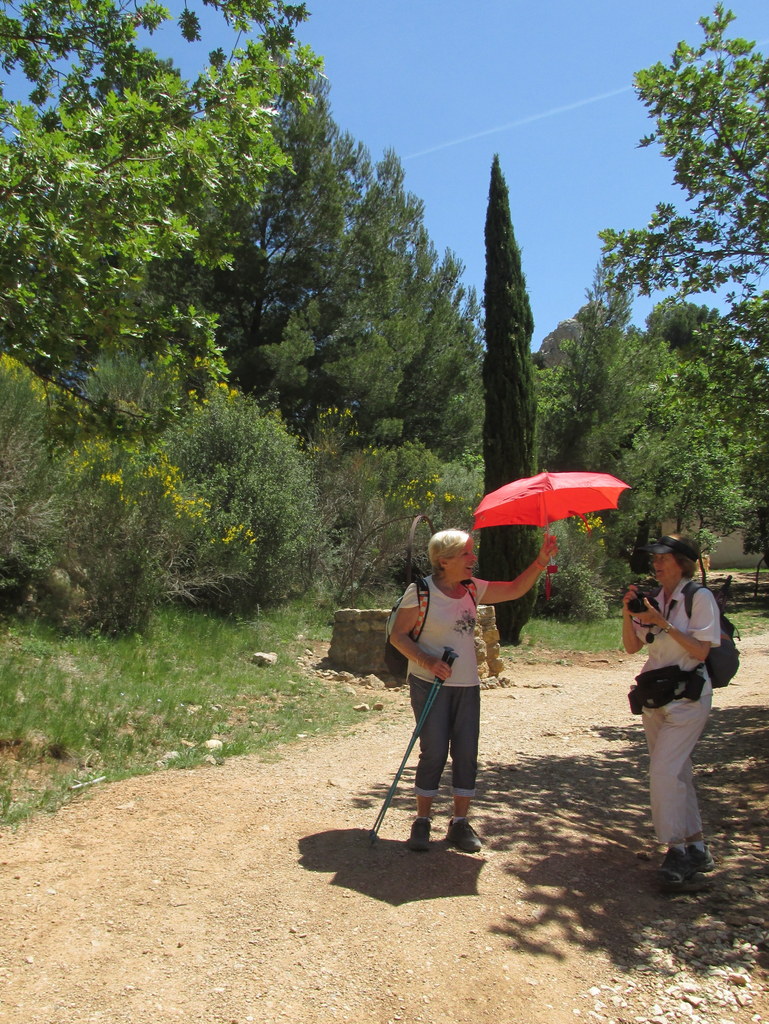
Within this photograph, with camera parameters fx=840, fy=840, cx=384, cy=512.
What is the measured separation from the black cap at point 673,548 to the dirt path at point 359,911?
1.75 metres

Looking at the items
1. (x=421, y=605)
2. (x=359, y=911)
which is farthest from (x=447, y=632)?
(x=359, y=911)

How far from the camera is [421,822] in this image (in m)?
4.67

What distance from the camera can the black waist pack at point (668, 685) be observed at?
14.2 feet

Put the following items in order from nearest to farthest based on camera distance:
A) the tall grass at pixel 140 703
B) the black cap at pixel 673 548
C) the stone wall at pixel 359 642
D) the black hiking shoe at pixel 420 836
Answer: the black cap at pixel 673 548 < the black hiking shoe at pixel 420 836 < the tall grass at pixel 140 703 < the stone wall at pixel 359 642

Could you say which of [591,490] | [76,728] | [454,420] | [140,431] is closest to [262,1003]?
[591,490]

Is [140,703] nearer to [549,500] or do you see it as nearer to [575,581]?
[549,500]

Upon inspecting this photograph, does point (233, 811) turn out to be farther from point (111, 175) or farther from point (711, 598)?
point (111, 175)

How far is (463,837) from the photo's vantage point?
472 centimetres

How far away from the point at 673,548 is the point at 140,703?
5310 mm

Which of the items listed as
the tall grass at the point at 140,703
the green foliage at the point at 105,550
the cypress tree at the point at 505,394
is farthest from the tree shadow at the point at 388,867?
the cypress tree at the point at 505,394

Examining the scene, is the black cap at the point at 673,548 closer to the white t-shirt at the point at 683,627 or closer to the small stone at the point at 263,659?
the white t-shirt at the point at 683,627

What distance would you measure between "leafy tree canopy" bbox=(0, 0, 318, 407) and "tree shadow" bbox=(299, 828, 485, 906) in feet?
12.3

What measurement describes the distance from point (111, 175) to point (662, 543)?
426cm

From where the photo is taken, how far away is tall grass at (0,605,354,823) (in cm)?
629
